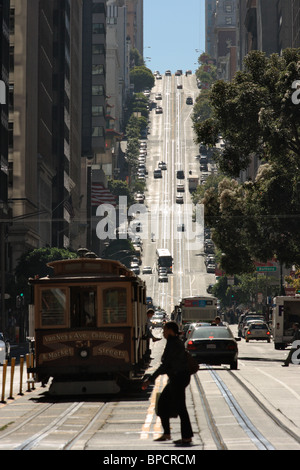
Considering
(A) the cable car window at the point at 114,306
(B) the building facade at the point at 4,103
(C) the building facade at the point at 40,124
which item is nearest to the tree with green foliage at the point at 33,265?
(C) the building facade at the point at 40,124

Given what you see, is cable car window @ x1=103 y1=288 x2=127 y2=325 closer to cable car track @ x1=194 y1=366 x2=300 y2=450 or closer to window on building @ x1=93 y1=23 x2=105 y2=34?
cable car track @ x1=194 y1=366 x2=300 y2=450

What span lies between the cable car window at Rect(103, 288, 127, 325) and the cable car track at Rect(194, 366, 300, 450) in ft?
8.83

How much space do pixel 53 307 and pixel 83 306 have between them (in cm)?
72

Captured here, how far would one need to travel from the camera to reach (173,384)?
53.2ft

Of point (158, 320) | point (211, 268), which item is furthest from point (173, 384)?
point (211, 268)

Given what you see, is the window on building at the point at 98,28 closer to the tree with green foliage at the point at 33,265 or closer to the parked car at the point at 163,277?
the parked car at the point at 163,277

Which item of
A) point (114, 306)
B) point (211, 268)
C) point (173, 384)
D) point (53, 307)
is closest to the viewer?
point (173, 384)

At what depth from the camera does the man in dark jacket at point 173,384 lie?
52.4ft

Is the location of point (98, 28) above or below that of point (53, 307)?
above

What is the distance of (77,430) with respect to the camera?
59.7 feet

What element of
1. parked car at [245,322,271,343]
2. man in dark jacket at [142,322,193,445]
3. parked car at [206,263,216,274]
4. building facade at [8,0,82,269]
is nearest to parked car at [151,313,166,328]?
building facade at [8,0,82,269]

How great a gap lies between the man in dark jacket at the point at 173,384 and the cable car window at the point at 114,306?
350 inches

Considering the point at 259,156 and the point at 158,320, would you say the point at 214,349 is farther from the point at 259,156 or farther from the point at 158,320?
the point at 158,320
